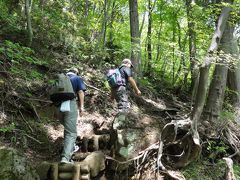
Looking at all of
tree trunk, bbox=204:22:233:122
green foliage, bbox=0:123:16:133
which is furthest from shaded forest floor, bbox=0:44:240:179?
tree trunk, bbox=204:22:233:122

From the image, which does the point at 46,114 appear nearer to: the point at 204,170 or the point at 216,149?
the point at 204,170

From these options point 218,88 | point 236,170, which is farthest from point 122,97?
point 236,170

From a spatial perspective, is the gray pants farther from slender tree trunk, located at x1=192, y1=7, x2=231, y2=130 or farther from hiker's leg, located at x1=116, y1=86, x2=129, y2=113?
slender tree trunk, located at x1=192, y1=7, x2=231, y2=130

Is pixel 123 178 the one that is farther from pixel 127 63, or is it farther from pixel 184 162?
pixel 127 63

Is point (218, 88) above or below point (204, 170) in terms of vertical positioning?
above

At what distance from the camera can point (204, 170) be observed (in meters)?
7.04

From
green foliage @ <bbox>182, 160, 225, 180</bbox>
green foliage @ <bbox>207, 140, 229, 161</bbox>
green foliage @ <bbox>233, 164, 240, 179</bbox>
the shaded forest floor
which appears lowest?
green foliage @ <bbox>233, 164, 240, 179</bbox>

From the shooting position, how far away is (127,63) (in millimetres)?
7391

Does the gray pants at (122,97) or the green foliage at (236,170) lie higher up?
the gray pants at (122,97)

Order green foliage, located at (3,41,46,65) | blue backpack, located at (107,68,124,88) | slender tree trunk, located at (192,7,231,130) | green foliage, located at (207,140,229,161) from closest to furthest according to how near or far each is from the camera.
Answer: green foliage, located at (3,41,46,65), slender tree trunk, located at (192,7,231,130), blue backpack, located at (107,68,124,88), green foliage, located at (207,140,229,161)

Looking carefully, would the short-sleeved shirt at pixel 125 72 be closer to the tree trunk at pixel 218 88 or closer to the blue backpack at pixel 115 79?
the blue backpack at pixel 115 79

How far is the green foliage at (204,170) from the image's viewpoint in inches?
265

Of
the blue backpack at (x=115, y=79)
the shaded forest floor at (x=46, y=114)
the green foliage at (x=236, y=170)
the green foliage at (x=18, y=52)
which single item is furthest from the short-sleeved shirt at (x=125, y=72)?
the green foliage at (x=236, y=170)

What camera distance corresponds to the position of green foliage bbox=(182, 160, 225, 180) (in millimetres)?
6719
